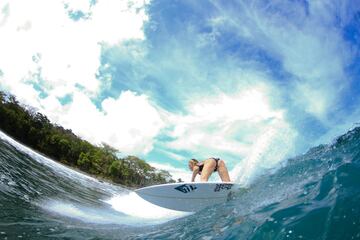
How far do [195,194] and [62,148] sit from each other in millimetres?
78841

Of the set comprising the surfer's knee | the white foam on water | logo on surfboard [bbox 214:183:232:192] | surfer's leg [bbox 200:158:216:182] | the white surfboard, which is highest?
the surfer's knee

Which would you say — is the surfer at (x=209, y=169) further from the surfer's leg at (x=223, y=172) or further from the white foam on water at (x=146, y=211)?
the white foam on water at (x=146, y=211)

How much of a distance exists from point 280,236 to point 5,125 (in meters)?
73.2

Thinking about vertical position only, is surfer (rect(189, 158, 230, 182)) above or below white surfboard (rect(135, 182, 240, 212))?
above

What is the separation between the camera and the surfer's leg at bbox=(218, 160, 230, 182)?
10.8 metres

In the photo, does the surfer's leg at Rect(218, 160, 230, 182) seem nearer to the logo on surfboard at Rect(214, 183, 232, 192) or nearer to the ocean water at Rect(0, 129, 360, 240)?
the logo on surfboard at Rect(214, 183, 232, 192)

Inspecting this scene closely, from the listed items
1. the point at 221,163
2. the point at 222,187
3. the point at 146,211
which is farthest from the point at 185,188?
the point at 146,211

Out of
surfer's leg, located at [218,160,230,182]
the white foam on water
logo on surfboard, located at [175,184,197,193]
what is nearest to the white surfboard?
logo on surfboard, located at [175,184,197,193]

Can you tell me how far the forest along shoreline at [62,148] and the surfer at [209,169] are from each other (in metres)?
65.8

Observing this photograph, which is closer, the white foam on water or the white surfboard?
the white surfboard

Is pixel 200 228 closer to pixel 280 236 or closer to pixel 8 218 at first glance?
pixel 280 236

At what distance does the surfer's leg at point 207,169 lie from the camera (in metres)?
10.6

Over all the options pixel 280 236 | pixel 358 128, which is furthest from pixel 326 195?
pixel 358 128

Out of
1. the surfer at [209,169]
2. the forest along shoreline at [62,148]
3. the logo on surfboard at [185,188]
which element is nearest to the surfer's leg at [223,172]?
the surfer at [209,169]
